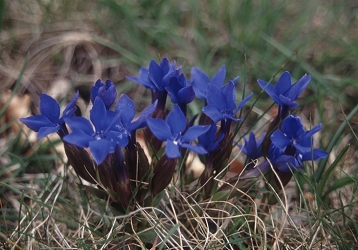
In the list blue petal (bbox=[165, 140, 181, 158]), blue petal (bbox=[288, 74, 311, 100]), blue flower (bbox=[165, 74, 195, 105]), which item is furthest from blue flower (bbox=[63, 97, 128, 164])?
blue petal (bbox=[288, 74, 311, 100])

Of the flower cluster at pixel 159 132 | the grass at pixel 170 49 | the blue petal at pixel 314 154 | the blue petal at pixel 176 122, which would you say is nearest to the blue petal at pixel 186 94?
the flower cluster at pixel 159 132

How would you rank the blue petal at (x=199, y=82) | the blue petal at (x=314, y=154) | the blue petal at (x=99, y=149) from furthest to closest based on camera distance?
the blue petal at (x=199, y=82) < the blue petal at (x=314, y=154) < the blue petal at (x=99, y=149)

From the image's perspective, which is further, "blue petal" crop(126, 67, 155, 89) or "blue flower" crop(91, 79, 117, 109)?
"blue petal" crop(126, 67, 155, 89)

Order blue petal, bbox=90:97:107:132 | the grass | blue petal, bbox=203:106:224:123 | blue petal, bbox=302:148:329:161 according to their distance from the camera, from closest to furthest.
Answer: blue petal, bbox=90:97:107:132 < blue petal, bbox=203:106:224:123 < blue petal, bbox=302:148:329:161 < the grass

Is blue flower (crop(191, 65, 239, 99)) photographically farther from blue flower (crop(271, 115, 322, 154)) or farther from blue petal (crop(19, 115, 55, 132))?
blue petal (crop(19, 115, 55, 132))

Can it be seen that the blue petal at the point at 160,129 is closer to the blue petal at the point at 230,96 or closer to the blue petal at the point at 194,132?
the blue petal at the point at 194,132

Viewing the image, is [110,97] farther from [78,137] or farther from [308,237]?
[308,237]
